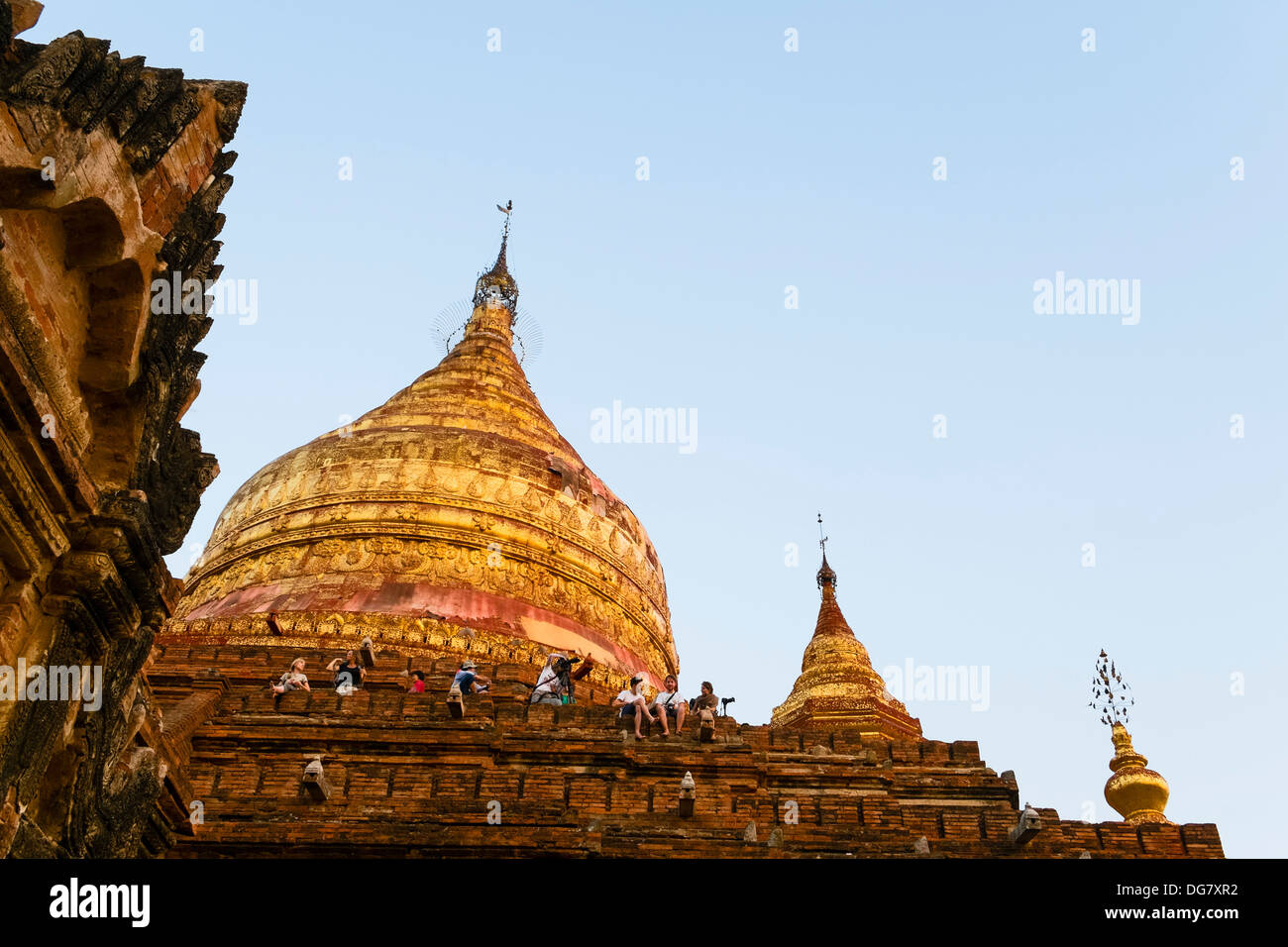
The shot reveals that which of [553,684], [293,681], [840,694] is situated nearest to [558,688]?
[553,684]

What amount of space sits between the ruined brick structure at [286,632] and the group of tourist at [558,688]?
266mm

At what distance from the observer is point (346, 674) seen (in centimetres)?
1655

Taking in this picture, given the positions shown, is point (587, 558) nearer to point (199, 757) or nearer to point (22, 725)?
point (199, 757)

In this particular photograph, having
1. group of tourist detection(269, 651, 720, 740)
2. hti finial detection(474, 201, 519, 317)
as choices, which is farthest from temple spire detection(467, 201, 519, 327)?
group of tourist detection(269, 651, 720, 740)

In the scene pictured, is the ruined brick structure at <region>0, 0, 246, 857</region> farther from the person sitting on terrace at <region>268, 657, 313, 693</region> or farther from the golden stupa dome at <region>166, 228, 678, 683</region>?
the golden stupa dome at <region>166, 228, 678, 683</region>

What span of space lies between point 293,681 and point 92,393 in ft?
29.4

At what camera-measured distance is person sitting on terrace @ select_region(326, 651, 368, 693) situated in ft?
53.1

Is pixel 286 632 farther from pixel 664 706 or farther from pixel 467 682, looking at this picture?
pixel 664 706

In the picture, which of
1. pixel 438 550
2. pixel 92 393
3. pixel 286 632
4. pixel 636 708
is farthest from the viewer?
pixel 438 550

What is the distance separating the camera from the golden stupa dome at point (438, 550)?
74.1 feet

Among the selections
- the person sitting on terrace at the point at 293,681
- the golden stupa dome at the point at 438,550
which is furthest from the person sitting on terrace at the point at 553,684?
the golden stupa dome at the point at 438,550
